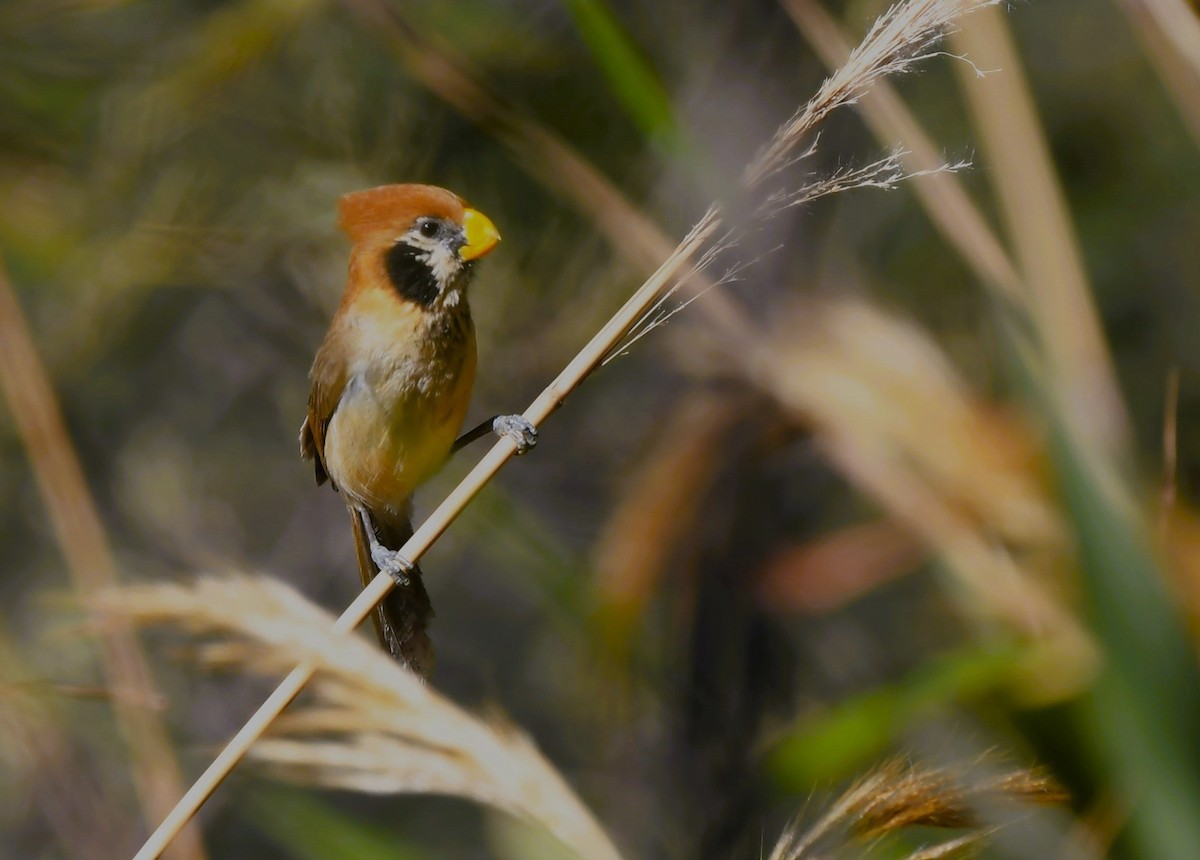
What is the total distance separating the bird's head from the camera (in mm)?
2430

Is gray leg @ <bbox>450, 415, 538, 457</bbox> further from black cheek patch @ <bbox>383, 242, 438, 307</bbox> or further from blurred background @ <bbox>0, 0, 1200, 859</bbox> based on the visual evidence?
black cheek patch @ <bbox>383, 242, 438, 307</bbox>

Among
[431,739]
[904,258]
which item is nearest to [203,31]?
[904,258]

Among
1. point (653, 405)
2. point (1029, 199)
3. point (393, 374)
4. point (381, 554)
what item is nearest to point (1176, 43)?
point (1029, 199)

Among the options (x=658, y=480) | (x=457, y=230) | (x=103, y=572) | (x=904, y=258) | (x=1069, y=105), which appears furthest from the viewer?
(x=1069, y=105)

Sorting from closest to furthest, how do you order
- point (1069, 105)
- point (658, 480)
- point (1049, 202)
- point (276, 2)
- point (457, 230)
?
point (1049, 202), point (658, 480), point (457, 230), point (276, 2), point (1069, 105)

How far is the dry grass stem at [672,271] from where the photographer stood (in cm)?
147

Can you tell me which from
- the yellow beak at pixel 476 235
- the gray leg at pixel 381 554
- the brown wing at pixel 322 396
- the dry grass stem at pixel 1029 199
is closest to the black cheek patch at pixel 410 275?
the yellow beak at pixel 476 235

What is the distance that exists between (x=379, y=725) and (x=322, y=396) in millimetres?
1554

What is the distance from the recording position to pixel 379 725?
1342 millimetres

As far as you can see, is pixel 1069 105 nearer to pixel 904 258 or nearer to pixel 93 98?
pixel 904 258

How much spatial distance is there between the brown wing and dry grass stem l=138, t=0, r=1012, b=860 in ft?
3.52

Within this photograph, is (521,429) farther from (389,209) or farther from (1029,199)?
(1029,199)

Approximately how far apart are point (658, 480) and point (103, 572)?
87 centimetres

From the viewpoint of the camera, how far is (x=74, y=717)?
3.67m
